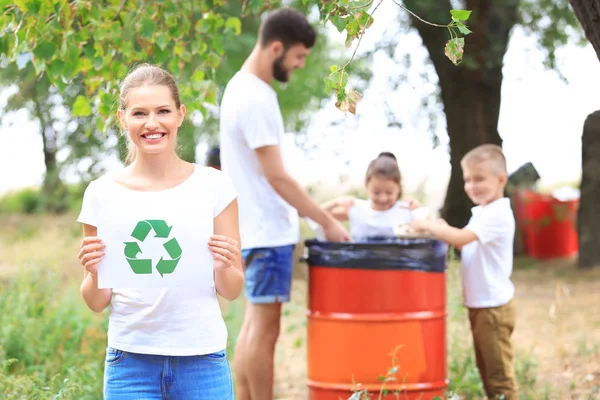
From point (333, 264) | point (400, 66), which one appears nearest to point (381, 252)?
point (333, 264)

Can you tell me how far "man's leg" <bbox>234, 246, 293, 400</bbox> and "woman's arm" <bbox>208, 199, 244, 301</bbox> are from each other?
1.62 metres

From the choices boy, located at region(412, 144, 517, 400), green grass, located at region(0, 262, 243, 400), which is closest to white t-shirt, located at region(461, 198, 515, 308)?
boy, located at region(412, 144, 517, 400)

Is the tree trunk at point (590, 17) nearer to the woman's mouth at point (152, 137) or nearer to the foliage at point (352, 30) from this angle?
the foliage at point (352, 30)

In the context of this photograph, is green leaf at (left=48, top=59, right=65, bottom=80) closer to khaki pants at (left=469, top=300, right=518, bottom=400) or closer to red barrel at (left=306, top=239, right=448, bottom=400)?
red barrel at (left=306, top=239, right=448, bottom=400)

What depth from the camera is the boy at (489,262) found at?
4242 mm

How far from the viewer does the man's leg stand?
4.29m

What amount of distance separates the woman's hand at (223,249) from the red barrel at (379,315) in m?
1.63

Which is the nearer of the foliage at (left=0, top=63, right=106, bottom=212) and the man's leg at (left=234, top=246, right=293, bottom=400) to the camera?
the man's leg at (left=234, top=246, right=293, bottom=400)

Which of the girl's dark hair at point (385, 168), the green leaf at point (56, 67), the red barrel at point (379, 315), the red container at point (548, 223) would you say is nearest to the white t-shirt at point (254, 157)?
the red barrel at point (379, 315)

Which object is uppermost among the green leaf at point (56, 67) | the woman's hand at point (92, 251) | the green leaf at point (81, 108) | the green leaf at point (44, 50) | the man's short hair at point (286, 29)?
the man's short hair at point (286, 29)

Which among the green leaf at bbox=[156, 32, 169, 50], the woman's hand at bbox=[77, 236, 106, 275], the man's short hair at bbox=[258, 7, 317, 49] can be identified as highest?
the man's short hair at bbox=[258, 7, 317, 49]

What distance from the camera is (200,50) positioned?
458 centimetres

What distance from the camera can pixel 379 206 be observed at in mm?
4551

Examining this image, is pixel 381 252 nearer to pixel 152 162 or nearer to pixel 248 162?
pixel 248 162
